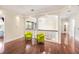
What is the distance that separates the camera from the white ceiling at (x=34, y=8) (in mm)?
2811

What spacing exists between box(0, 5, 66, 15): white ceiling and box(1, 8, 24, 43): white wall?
148mm

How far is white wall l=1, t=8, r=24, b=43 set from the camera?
2.90 meters

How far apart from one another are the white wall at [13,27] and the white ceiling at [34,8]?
148 millimetres

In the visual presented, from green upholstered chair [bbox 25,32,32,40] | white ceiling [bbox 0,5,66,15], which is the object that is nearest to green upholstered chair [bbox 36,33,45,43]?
green upholstered chair [bbox 25,32,32,40]

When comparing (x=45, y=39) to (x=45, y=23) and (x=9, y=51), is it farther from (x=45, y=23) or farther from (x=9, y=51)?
(x=9, y=51)

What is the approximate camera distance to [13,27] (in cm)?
300

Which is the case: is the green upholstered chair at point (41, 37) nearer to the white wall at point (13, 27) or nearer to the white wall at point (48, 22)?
the white wall at point (48, 22)

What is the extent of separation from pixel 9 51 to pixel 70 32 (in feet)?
5.47

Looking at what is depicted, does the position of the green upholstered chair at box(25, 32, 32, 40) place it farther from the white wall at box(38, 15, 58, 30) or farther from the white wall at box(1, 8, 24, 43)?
the white wall at box(38, 15, 58, 30)

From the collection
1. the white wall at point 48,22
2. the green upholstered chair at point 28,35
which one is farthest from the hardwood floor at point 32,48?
the white wall at point 48,22

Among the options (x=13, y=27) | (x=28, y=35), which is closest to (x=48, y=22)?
(x=28, y=35)
